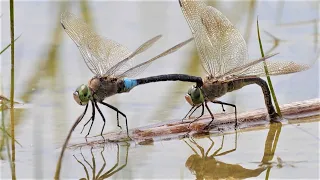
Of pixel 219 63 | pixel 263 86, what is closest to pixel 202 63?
pixel 219 63

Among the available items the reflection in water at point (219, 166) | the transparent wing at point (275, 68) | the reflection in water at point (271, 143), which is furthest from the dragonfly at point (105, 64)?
the reflection in water at point (219, 166)

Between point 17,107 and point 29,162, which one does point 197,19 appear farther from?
point 29,162

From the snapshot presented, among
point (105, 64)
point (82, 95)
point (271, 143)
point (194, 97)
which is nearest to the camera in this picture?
point (271, 143)

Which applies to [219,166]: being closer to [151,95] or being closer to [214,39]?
[214,39]

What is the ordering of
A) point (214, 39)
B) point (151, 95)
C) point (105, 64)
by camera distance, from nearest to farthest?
point (105, 64)
point (214, 39)
point (151, 95)

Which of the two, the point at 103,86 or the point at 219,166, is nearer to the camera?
the point at 219,166

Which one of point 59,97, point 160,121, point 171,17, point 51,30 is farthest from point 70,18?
point 171,17
